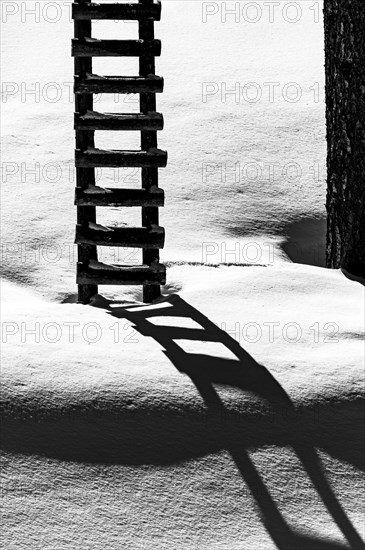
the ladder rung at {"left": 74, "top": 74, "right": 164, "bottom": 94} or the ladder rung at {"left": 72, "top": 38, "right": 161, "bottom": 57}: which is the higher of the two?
the ladder rung at {"left": 72, "top": 38, "right": 161, "bottom": 57}

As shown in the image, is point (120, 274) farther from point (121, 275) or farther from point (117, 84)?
point (117, 84)

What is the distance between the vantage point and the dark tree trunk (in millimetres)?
7316

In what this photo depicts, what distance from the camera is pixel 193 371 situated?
5297 mm

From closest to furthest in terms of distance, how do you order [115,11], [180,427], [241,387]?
[180,427] < [241,387] < [115,11]

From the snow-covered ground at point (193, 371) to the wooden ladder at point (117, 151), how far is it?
0.31m

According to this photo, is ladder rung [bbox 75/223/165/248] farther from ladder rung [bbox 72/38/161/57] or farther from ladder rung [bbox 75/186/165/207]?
ladder rung [bbox 72/38/161/57]

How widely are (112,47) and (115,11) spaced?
0.26 m

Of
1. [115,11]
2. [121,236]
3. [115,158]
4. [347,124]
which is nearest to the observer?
[115,11]

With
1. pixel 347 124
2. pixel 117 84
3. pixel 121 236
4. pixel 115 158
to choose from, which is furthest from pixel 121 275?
pixel 347 124

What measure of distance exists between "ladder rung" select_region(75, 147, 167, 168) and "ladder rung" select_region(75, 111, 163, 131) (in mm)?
175

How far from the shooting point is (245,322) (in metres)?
6.00

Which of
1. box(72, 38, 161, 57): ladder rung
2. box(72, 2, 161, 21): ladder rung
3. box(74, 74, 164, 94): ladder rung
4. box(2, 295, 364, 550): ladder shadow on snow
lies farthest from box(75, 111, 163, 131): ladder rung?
box(2, 295, 364, 550): ladder shadow on snow

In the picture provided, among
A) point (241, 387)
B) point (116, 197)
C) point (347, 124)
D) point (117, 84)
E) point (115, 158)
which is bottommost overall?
point (241, 387)

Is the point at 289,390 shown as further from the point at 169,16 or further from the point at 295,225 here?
the point at 169,16
